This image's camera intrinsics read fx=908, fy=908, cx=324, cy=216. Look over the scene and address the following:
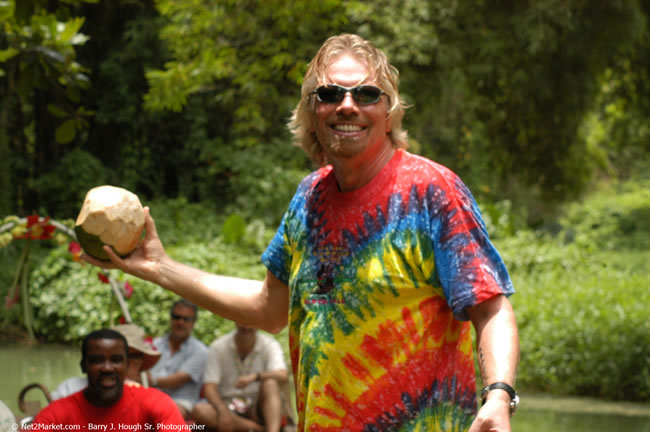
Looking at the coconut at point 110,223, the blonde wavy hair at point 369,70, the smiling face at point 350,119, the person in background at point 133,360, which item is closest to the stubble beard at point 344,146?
the smiling face at point 350,119

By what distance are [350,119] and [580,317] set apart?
7992 millimetres

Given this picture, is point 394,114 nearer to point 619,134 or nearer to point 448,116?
point 448,116

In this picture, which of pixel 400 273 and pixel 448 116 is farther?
pixel 448 116

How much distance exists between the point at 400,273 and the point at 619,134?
1646 cm

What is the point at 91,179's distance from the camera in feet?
44.2

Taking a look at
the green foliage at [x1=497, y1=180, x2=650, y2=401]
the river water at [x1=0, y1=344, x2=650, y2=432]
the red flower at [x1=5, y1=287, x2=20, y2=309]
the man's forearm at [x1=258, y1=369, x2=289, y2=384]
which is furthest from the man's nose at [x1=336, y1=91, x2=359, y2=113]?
the green foliage at [x1=497, y1=180, x2=650, y2=401]

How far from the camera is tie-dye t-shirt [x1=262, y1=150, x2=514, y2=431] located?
1994mm

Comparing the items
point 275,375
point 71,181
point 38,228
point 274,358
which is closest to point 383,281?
point 38,228

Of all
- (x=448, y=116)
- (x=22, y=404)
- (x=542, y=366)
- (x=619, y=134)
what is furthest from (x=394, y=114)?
(x=619, y=134)

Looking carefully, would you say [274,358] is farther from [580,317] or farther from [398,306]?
[580,317]

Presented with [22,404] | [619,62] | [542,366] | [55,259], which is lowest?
[542,366]

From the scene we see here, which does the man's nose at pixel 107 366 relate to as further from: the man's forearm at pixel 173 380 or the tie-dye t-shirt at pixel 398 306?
the man's forearm at pixel 173 380

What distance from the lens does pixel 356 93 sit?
6.95 ft

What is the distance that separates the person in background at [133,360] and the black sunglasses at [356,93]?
9.50 feet
